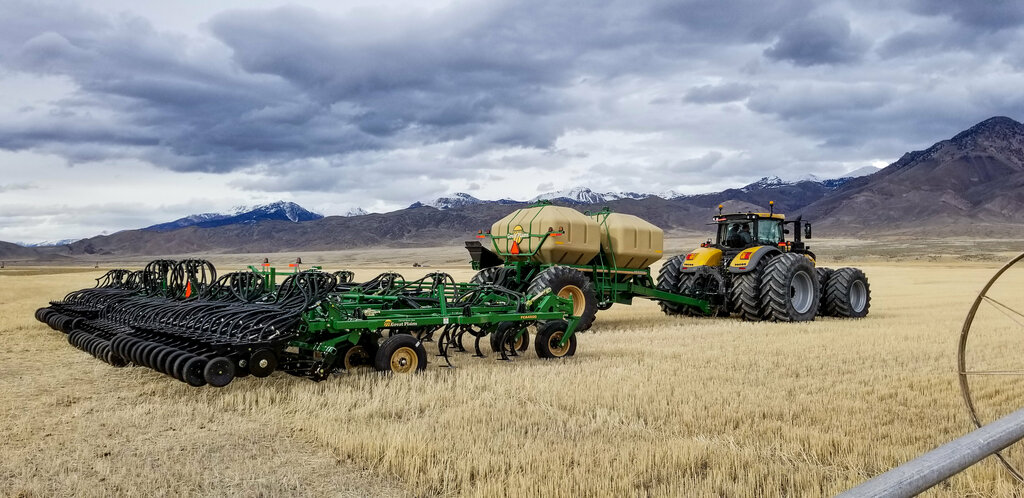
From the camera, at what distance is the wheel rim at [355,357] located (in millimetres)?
8078

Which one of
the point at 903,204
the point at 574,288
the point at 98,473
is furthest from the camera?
the point at 903,204

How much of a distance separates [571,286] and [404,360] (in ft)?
15.7

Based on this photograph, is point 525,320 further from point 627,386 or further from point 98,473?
point 98,473

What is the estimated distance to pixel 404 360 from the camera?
7.98 metres

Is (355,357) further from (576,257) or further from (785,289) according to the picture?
(785,289)

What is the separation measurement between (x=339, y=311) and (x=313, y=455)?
2.60 metres

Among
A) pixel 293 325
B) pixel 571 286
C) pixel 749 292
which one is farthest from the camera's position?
pixel 749 292

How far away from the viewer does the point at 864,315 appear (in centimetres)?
1522

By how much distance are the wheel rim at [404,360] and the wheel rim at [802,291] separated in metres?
8.77

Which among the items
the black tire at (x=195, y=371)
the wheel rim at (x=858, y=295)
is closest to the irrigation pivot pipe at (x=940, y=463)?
the black tire at (x=195, y=371)

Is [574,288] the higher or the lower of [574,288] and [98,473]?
the higher

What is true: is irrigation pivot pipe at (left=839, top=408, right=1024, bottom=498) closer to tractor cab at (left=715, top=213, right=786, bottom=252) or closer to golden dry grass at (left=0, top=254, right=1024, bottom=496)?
golden dry grass at (left=0, top=254, right=1024, bottom=496)

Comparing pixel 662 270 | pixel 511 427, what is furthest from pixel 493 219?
pixel 511 427

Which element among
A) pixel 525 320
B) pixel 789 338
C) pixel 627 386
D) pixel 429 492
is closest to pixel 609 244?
pixel 789 338
